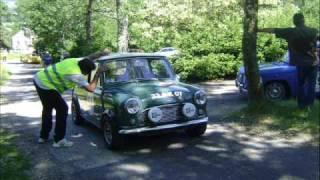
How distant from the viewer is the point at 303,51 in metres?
9.59

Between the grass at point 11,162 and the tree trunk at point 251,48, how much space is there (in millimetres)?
4646

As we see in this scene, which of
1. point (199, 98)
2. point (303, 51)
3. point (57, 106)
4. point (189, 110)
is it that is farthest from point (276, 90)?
point (57, 106)

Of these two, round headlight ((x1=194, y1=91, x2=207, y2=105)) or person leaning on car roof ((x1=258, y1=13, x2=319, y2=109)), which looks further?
person leaning on car roof ((x1=258, y1=13, x2=319, y2=109))

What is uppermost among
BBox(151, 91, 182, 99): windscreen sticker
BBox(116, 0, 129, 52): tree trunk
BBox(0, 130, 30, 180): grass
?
BBox(116, 0, 129, 52): tree trunk

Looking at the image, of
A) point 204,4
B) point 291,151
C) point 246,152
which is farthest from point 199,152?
point 204,4

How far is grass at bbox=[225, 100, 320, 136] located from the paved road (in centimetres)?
28

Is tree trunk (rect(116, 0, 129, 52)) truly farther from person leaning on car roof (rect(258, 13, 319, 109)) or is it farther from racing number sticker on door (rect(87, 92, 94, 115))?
person leaning on car roof (rect(258, 13, 319, 109))

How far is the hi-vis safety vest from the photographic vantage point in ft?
28.7

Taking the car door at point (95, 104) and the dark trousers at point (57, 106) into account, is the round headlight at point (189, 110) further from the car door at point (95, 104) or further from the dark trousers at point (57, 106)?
the dark trousers at point (57, 106)

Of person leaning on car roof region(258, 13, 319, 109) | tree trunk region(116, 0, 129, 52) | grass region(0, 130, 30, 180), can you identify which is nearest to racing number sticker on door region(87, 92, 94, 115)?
grass region(0, 130, 30, 180)

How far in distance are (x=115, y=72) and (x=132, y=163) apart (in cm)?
222

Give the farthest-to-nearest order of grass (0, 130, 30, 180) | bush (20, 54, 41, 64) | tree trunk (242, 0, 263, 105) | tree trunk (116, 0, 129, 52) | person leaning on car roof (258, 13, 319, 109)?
bush (20, 54, 41, 64), tree trunk (116, 0, 129, 52), tree trunk (242, 0, 263, 105), person leaning on car roof (258, 13, 319, 109), grass (0, 130, 30, 180)

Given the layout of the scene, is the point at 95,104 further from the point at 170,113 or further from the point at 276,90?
the point at 276,90

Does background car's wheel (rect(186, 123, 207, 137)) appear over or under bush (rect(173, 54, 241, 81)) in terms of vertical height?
under
